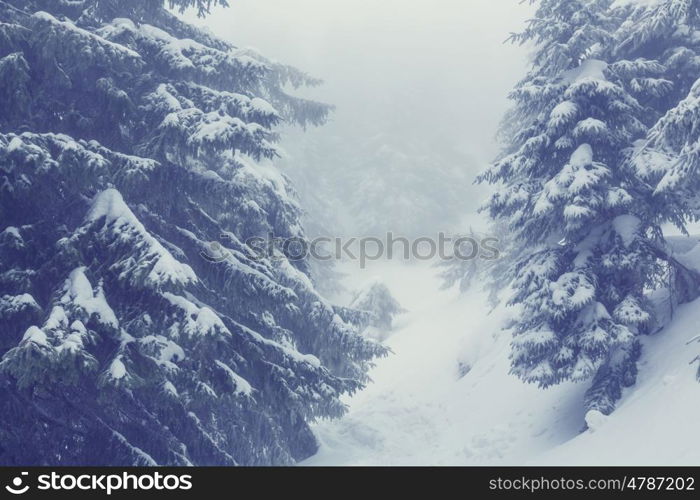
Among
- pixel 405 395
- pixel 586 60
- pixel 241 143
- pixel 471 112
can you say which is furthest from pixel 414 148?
pixel 241 143

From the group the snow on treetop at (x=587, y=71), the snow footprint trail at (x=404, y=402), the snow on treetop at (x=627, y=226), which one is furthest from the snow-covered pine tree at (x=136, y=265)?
the snow on treetop at (x=587, y=71)

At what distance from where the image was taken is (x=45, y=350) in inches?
296

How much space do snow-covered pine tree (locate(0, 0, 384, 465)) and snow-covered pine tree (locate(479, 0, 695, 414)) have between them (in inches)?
131

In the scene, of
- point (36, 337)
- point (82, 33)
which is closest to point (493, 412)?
point (36, 337)

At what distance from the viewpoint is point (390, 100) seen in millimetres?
73000

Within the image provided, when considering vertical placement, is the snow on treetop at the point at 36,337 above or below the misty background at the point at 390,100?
below

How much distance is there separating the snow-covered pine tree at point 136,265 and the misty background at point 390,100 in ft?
115

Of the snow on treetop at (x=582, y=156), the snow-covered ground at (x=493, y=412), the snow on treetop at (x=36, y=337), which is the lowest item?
the snow-covered ground at (x=493, y=412)

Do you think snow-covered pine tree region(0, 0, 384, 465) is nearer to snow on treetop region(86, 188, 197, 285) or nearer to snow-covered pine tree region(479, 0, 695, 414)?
snow on treetop region(86, 188, 197, 285)

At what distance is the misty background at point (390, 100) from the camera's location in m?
56.3

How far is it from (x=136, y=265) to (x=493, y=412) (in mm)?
10984

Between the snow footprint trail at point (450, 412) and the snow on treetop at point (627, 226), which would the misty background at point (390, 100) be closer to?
the snow footprint trail at point (450, 412)

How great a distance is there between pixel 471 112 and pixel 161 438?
6862cm

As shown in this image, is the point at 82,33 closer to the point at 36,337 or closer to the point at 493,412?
the point at 36,337
